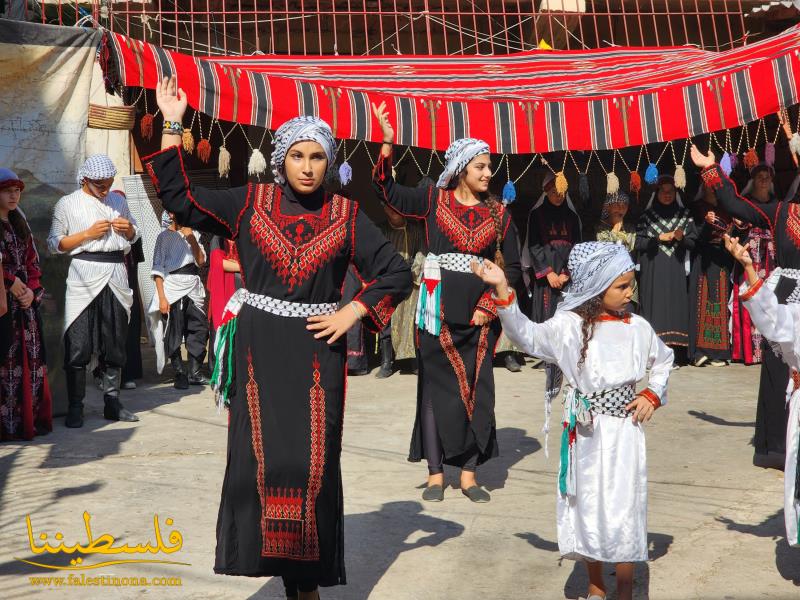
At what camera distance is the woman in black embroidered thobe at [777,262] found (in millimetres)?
6023

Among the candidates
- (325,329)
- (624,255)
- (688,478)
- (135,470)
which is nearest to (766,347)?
(688,478)

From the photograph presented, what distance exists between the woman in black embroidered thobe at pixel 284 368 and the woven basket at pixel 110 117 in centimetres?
468

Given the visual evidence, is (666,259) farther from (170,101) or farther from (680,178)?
(170,101)

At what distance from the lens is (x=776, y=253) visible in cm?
614

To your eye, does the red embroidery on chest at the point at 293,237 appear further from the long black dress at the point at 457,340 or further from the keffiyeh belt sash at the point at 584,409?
the long black dress at the point at 457,340

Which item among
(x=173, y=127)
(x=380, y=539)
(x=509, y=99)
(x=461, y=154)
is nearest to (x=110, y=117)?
(x=509, y=99)

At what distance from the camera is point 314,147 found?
4.07 meters

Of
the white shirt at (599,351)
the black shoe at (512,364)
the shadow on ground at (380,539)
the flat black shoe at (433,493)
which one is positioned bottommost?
the shadow on ground at (380,539)

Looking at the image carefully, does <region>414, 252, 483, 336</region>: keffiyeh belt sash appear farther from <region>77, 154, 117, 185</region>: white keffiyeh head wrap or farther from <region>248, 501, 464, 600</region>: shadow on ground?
<region>77, 154, 117, 185</region>: white keffiyeh head wrap

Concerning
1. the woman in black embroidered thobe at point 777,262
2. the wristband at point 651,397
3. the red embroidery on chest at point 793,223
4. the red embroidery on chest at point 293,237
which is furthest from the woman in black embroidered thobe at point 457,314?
the red embroidery on chest at point 293,237

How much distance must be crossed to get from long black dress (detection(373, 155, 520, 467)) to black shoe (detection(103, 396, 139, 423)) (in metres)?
2.67

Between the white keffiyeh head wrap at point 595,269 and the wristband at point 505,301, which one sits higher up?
the white keffiyeh head wrap at point 595,269

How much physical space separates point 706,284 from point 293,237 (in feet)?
25.1

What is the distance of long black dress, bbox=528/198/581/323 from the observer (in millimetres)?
10594
